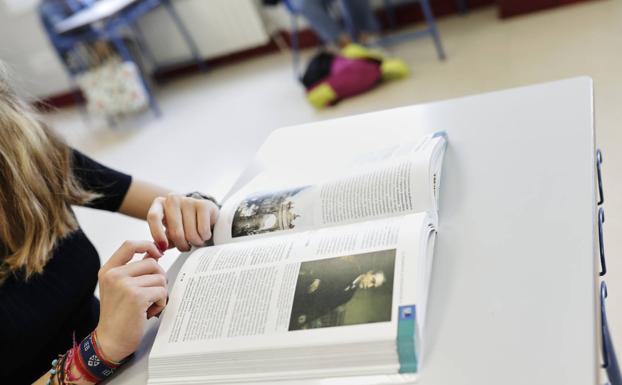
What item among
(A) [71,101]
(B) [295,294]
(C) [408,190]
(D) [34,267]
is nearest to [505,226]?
(C) [408,190]

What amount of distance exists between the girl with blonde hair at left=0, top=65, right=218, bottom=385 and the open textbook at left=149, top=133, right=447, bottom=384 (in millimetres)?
58

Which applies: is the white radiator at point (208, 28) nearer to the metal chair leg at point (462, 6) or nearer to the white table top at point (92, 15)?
the white table top at point (92, 15)

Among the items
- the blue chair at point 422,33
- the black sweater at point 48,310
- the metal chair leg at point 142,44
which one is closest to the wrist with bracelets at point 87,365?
the black sweater at point 48,310

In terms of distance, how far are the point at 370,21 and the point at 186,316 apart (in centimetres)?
316

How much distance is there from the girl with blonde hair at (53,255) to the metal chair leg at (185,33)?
347 centimetres

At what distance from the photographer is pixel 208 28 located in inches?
168

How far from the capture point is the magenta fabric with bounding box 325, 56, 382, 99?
295cm

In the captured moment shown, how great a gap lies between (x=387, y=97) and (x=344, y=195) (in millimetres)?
2109

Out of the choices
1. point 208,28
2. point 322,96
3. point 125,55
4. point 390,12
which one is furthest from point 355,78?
point 208,28

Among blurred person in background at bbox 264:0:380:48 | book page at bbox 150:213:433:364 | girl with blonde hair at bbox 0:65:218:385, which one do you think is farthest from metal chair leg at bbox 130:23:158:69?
book page at bbox 150:213:433:364

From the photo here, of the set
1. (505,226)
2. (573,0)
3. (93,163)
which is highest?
(93,163)

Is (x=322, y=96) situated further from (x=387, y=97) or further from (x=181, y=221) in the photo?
(x=181, y=221)

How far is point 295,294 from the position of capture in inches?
24.9

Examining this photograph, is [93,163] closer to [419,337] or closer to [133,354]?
[133,354]
